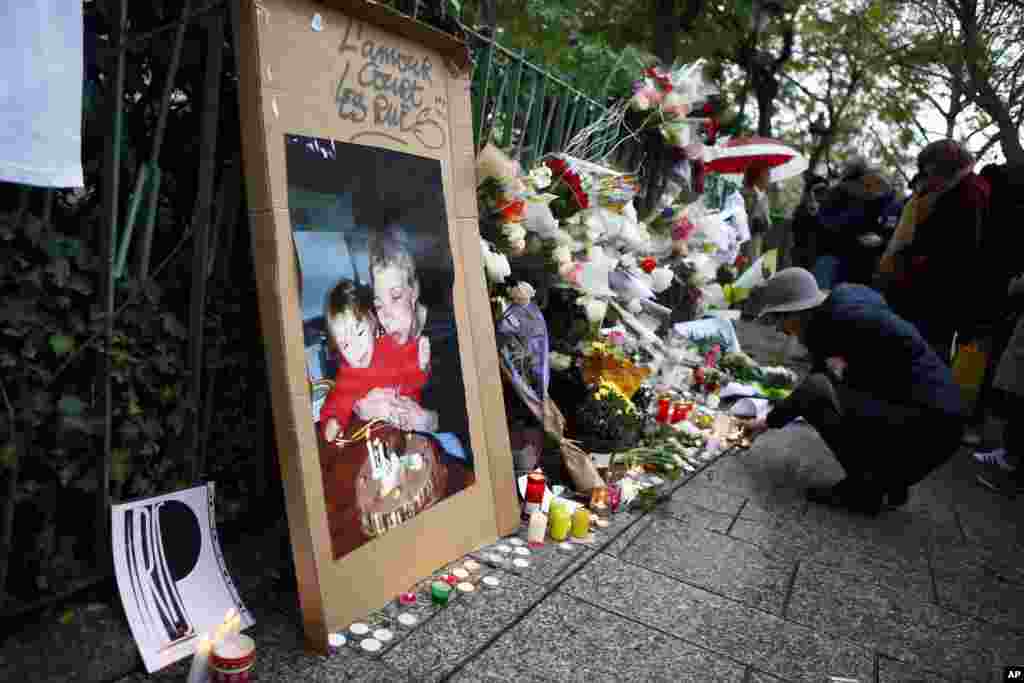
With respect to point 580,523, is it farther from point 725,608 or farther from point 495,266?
point 495,266

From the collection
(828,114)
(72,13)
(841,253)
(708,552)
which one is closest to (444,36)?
(72,13)

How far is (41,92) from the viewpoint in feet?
4.88

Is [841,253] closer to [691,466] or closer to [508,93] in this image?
[691,466]

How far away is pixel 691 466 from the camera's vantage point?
4.04 metres

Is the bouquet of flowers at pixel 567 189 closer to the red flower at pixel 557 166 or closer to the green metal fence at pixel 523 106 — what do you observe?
the red flower at pixel 557 166

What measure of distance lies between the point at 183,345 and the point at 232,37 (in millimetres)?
873

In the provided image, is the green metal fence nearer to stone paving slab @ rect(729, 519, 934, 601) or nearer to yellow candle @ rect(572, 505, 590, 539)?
yellow candle @ rect(572, 505, 590, 539)

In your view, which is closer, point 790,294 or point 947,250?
point 790,294

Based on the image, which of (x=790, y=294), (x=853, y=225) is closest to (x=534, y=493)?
(x=790, y=294)

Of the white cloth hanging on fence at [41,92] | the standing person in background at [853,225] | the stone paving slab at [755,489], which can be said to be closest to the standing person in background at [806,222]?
the standing person in background at [853,225]

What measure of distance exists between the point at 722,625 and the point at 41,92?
7.93ft

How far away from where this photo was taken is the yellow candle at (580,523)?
2.92 metres

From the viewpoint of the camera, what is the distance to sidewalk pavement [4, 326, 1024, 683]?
207 centimetres

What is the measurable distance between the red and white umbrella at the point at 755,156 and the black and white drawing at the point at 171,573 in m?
6.45
